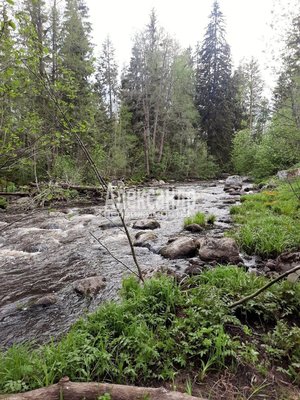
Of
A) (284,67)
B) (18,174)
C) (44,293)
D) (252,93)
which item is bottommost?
(44,293)

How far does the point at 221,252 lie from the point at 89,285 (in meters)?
2.75

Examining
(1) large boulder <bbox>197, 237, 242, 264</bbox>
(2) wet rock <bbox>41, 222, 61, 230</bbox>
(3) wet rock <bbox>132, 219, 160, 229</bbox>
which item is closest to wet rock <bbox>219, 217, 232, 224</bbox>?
(3) wet rock <bbox>132, 219, 160, 229</bbox>

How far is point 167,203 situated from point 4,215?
298 inches

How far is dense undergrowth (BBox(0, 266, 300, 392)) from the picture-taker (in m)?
2.47

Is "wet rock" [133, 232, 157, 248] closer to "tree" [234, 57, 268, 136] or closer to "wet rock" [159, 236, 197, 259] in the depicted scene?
"wet rock" [159, 236, 197, 259]

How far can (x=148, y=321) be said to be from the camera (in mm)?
3146

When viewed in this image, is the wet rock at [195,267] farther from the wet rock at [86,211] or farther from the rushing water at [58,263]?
the wet rock at [86,211]

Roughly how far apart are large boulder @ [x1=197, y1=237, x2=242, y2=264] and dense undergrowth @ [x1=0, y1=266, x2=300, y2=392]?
1695 mm

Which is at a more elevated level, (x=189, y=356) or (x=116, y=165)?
(x=116, y=165)

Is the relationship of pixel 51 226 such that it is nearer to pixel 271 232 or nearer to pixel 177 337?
pixel 271 232

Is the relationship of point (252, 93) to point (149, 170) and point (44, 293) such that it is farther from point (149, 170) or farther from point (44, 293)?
point (44, 293)

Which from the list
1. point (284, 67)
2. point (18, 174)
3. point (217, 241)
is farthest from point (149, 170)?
point (217, 241)

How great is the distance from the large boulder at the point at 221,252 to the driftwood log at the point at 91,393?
11.9ft

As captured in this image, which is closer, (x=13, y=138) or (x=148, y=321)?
(x=148, y=321)
